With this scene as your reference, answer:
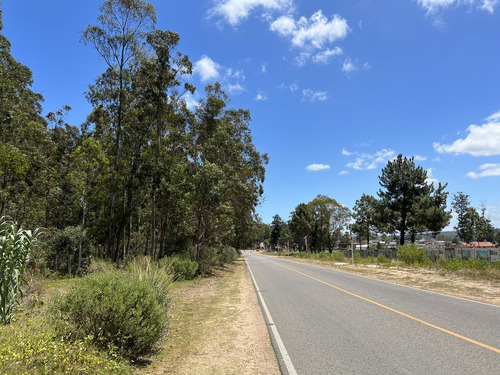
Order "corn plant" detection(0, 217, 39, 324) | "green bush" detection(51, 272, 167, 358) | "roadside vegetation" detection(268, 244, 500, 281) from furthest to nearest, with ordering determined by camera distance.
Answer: "roadside vegetation" detection(268, 244, 500, 281) < "green bush" detection(51, 272, 167, 358) < "corn plant" detection(0, 217, 39, 324)

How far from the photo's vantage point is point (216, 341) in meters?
6.73

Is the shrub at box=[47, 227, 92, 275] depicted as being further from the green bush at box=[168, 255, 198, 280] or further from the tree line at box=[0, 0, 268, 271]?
the green bush at box=[168, 255, 198, 280]

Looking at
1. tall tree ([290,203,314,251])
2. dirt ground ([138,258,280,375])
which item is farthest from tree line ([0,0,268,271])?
tall tree ([290,203,314,251])

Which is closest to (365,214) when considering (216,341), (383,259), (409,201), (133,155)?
(409,201)

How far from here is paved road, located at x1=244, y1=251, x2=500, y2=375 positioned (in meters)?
4.86

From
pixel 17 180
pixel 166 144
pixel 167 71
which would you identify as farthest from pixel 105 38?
pixel 17 180

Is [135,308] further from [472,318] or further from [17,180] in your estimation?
[17,180]

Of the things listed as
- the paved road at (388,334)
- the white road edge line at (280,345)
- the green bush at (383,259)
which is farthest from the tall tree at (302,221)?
the white road edge line at (280,345)

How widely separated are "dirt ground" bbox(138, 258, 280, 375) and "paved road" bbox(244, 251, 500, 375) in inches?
18.4

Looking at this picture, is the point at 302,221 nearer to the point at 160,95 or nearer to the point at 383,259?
the point at 383,259

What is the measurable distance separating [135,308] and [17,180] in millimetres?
22795

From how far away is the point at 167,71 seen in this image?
70.3ft

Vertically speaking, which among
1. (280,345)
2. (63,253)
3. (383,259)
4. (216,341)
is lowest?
(216,341)

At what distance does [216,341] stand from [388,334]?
355 cm
